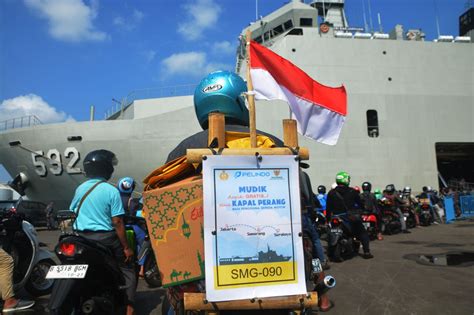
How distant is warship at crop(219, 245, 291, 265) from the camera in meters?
1.72

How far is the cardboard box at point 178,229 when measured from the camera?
1793mm

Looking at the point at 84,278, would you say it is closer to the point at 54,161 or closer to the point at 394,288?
the point at 394,288

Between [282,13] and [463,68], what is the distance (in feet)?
27.6

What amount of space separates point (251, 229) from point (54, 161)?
52.5 ft

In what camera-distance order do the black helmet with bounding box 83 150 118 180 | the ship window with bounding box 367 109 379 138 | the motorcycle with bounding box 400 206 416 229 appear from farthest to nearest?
the ship window with bounding box 367 109 379 138 < the motorcycle with bounding box 400 206 416 229 < the black helmet with bounding box 83 150 118 180

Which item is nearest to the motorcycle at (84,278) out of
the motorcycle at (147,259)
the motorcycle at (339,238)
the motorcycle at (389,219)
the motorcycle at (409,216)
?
the motorcycle at (147,259)

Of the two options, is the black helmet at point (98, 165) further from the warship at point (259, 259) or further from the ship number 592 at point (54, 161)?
the ship number 592 at point (54, 161)

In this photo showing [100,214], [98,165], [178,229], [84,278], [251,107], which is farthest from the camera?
[98,165]

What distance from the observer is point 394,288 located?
4684 millimetres

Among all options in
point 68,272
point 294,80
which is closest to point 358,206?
point 294,80

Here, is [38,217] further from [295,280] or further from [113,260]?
[295,280]

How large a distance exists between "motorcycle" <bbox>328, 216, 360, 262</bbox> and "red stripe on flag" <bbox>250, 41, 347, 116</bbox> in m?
4.35

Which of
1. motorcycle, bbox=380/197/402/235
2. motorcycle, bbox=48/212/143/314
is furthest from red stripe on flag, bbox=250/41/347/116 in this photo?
motorcycle, bbox=380/197/402/235

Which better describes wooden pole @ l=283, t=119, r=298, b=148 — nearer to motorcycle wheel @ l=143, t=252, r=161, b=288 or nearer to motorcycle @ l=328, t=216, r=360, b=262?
motorcycle wheel @ l=143, t=252, r=161, b=288
